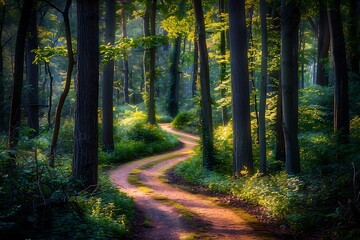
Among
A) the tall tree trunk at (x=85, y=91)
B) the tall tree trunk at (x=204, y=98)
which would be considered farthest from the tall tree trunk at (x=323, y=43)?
the tall tree trunk at (x=85, y=91)

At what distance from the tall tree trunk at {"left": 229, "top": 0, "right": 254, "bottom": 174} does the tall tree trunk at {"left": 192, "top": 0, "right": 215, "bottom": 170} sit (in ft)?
10.1

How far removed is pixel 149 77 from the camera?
75.3 feet

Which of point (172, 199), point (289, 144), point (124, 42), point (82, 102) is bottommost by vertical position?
point (172, 199)

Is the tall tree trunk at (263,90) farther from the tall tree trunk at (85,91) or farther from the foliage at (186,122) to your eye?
the foliage at (186,122)

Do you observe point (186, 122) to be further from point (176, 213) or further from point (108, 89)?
point (176, 213)

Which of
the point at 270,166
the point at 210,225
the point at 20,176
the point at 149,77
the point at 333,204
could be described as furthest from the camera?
the point at 149,77

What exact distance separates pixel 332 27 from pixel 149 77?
12557mm

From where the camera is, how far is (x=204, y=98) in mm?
15438

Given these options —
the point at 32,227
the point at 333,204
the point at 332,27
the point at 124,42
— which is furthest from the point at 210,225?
the point at 332,27

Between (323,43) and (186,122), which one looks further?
(186,122)

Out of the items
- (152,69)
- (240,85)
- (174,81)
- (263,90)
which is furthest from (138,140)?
(174,81)

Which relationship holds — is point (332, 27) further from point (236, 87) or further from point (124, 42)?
point (124, 42)

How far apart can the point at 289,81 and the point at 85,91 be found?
18.9 feet

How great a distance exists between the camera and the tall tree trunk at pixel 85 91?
831 centimetres
